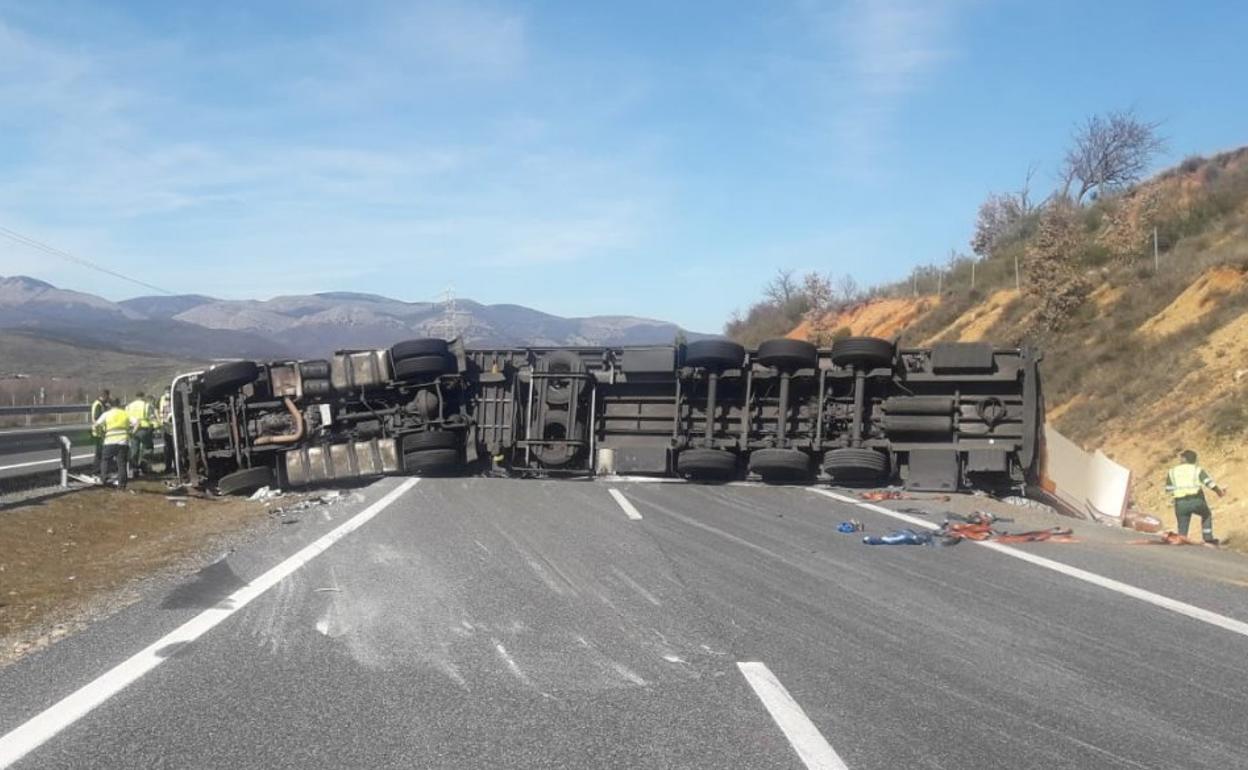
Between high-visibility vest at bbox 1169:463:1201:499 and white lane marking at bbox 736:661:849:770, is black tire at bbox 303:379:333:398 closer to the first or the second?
high-visibility vest at bbox 1169:463:1201:499

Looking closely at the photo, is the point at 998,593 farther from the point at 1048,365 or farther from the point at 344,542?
the point at 1048,365

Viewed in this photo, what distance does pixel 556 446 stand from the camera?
741 inches

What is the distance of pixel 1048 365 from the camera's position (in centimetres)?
2881

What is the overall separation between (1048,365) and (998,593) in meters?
21.9

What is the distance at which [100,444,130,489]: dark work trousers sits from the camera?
Answer: 18.8m

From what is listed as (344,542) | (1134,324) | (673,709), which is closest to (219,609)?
(344,542)

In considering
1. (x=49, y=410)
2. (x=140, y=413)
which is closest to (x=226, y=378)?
(x=140, y=413)

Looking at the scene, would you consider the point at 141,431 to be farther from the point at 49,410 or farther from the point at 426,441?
the point at 49,410

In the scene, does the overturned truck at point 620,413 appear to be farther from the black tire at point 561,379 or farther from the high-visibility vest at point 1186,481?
the high-visibility vest at point 1186,481

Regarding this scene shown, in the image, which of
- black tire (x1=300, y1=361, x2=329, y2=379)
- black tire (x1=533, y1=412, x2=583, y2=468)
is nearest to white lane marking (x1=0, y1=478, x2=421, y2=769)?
black tire (x1=533, y1=412, x2=583, y2=468)

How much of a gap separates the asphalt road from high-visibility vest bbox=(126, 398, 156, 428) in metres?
10.6

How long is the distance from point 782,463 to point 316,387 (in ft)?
26.9

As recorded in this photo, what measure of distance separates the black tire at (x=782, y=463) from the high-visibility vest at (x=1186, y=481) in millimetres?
5332

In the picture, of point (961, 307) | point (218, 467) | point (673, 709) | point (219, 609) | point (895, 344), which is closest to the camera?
point (673, 709)
